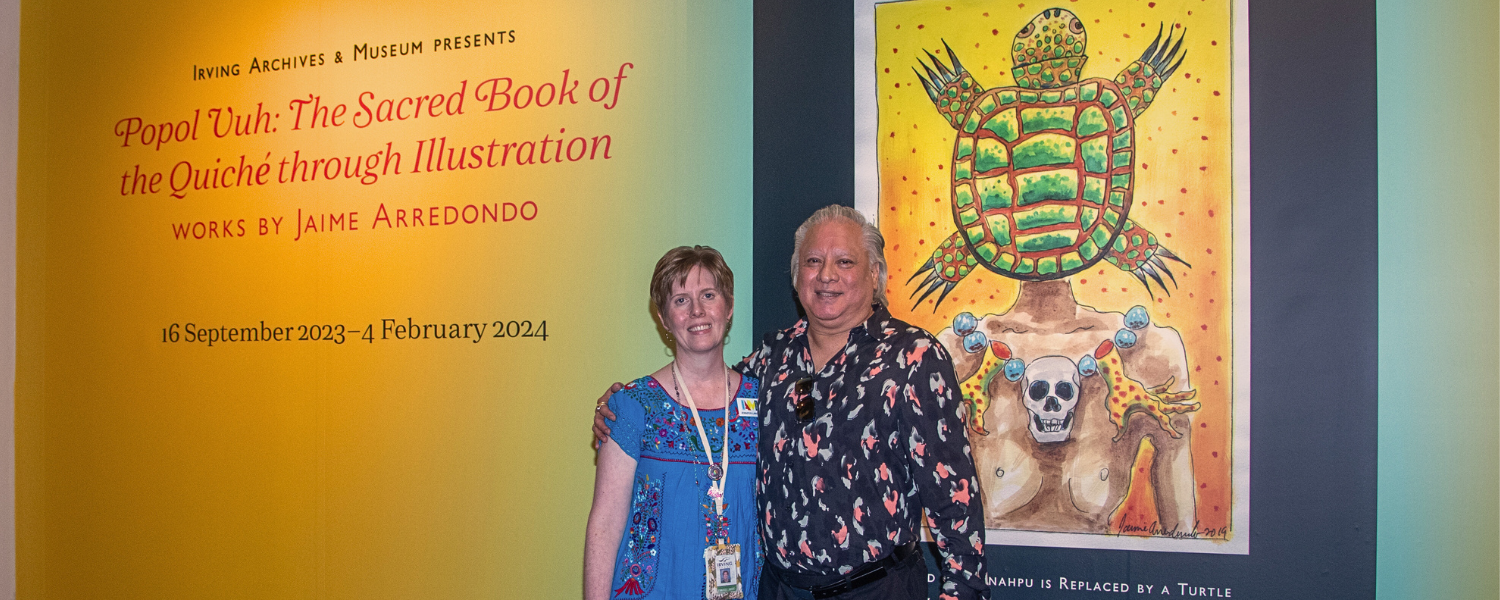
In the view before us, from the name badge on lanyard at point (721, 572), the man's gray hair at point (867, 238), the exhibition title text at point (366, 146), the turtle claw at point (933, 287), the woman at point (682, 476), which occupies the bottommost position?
the name badge on lanyard at point (721, 572)

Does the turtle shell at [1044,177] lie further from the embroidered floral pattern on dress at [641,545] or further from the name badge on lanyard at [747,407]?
the embroidered floral pattern on dress at [641,545]

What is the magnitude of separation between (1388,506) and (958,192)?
4.41 ft

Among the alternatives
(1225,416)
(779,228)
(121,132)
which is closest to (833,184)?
(779,228)

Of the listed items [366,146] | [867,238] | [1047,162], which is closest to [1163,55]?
[1047,162]

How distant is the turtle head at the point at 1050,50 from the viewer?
8.56 feet

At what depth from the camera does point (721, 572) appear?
2.16 m

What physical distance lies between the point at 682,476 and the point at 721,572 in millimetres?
234

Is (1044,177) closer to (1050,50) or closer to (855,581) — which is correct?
(1050,50)

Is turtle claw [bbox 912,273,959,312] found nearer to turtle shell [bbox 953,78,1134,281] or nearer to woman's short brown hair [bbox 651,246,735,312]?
turtle shell [bbox 953,78,1134,281]

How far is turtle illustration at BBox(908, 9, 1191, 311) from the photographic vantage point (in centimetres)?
256

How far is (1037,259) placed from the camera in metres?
2.62
